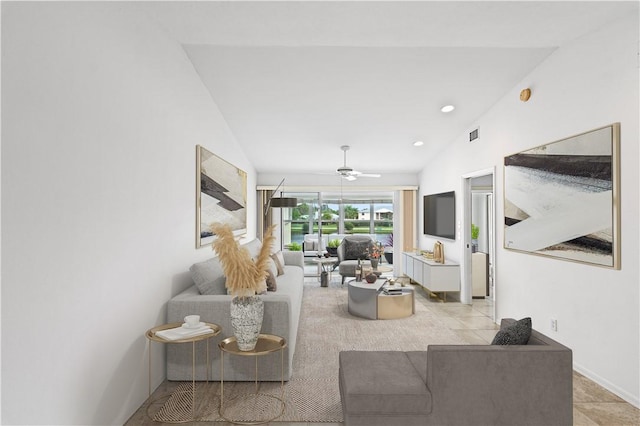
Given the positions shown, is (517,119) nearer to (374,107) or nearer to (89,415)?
(374,107)

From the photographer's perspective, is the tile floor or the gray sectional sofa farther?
the gray sectional sofa

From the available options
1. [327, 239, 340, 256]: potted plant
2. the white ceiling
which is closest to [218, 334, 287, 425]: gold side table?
the white ceiling

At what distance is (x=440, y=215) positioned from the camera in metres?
6.55

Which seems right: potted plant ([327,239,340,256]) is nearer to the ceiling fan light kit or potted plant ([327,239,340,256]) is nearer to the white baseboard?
the ceiling fan light kit

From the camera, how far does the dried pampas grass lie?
2408mm

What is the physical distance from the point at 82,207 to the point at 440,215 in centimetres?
567

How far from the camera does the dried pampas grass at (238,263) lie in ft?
7.90

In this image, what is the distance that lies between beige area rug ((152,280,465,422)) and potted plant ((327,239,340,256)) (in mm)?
2140

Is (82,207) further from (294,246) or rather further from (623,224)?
(294,246)

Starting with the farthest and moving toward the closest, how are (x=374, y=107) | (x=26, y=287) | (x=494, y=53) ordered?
1. (x=374, y=107)
2. (x=494, y=53)
3. (x=26, y=287)

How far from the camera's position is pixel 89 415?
2.02 metres

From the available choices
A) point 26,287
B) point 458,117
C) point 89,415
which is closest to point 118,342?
point 89,415

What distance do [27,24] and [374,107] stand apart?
3.72m

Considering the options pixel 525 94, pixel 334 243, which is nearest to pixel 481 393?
pixel 525 94
